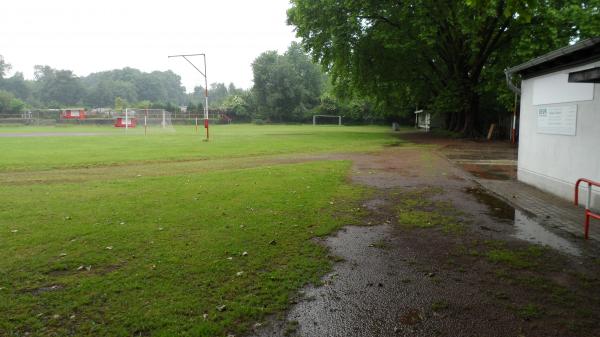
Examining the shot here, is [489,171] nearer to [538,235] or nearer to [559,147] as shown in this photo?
[559,147]

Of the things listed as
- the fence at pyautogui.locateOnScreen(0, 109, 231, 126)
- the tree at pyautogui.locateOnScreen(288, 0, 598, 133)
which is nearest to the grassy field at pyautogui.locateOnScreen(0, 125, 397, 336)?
the tree at pyautogui.locateOnScreen(288, 0, 598, 133)

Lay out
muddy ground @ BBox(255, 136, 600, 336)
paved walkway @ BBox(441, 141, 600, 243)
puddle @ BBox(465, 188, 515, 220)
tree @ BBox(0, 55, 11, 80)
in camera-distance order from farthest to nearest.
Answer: tree @ BBox(0, 55, 11, 80), puddle @ BBox(465, 188, 515, 220), paved walkway @ BBox(441, 141, 600, 243), muddy ground @ BBox(255, 136, 600, 336)

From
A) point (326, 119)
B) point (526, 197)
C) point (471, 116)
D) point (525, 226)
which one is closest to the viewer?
point (525, 226)

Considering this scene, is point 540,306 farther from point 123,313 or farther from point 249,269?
point 123,313

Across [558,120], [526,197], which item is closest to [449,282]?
[526,197]

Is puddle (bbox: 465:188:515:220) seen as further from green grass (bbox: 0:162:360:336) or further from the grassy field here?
green grass (bbox: 0:162:360:336)

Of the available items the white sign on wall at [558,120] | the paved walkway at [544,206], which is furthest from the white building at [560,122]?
the paved walkway at [544,206]

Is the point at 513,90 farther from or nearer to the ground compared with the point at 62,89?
nearer to the ground

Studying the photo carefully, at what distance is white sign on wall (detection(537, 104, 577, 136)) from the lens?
924cm

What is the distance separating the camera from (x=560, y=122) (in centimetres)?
973

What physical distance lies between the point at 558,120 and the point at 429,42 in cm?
1658

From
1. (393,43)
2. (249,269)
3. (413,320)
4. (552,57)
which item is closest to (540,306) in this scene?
(413,320)

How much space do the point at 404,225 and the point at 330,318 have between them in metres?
3.64

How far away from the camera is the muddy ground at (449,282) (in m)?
3.91
